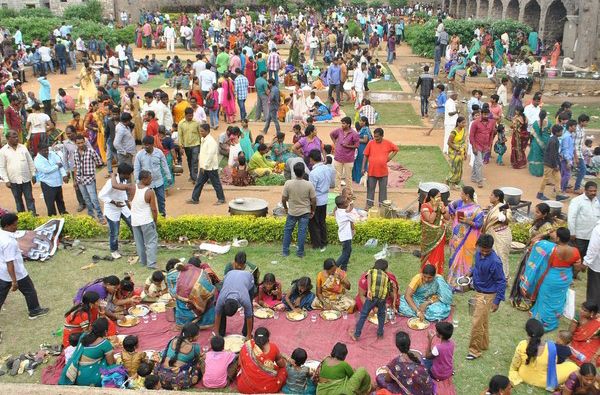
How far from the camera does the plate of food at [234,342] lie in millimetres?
6770

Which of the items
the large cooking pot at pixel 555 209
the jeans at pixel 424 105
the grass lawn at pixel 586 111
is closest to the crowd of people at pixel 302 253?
the large cooking pot at pixel 555 209

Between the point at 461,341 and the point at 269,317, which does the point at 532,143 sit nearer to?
the point at 461,341

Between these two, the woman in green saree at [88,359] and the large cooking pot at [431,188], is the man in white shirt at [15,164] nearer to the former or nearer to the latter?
the woman in green saree at [88,359]

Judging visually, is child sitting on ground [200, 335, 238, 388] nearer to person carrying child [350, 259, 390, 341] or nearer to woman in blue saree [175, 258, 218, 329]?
woman in blue saree [175, 258, 218, 329]

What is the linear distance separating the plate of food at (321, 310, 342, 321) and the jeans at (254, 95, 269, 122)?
934cm

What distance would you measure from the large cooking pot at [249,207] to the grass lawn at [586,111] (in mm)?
9984

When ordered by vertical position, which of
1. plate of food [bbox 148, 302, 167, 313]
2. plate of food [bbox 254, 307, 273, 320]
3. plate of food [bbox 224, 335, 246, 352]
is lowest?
plate of food [bbox 254, 307, 273, 320]

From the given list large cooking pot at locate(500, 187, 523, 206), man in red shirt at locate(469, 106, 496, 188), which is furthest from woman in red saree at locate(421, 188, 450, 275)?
man in red shirt at locate(469, 106, 496, 188)

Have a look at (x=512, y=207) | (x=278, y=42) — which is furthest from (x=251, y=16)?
(x=512, y=207)

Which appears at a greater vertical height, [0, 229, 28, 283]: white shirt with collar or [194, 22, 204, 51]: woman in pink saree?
[194, 22, 204, 51]: woman in pink saree

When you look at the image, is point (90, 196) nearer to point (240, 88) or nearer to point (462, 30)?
point (240, 88)

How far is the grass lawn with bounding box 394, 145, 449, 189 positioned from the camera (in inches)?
488

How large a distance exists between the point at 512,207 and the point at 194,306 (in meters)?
5.67

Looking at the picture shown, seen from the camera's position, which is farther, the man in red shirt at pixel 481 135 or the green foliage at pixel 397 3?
the green foliage at pixel 397 3
